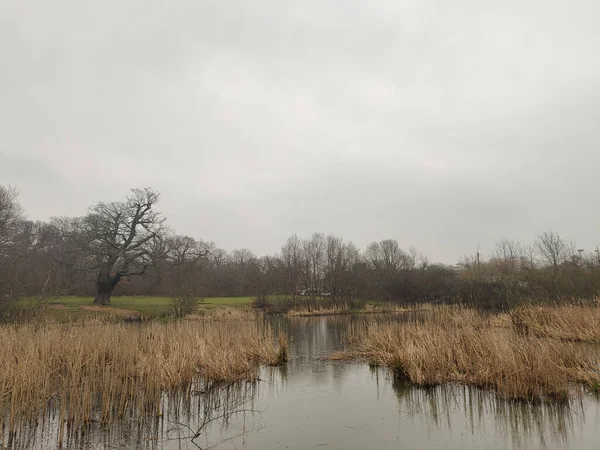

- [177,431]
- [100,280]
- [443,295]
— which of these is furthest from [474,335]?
[100,280]

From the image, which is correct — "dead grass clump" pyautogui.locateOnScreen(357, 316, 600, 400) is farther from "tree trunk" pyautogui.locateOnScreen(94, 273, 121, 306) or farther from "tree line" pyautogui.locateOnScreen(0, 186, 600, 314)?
"tree trunk" pyautogui.locateOnScreen(94, 273, 121, 306)

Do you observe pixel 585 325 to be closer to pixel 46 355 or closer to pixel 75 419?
pixel 75 419

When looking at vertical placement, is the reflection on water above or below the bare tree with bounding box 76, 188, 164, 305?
below

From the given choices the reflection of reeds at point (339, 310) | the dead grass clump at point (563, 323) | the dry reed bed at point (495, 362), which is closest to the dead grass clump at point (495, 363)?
the dry reed bed at point (495, 362)

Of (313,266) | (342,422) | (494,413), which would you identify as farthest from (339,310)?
(342,422)

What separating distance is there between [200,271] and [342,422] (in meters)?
31.7

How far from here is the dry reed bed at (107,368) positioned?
18.2 ft

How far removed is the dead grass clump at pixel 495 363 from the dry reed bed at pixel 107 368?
3.66 m

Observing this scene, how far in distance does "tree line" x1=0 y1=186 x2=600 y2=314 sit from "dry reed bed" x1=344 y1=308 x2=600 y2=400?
30.9 ft

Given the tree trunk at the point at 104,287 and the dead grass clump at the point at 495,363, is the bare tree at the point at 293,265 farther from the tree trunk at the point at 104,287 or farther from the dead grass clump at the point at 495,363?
the dead grass clump at the point at 495,363

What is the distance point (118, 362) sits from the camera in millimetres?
7949

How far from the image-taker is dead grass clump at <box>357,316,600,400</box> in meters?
6.47

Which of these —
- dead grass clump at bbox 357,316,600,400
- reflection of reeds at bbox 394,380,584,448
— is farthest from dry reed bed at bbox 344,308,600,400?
reflection of reeds at bbox 394,380,584,448

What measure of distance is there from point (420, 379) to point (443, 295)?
2830cm
